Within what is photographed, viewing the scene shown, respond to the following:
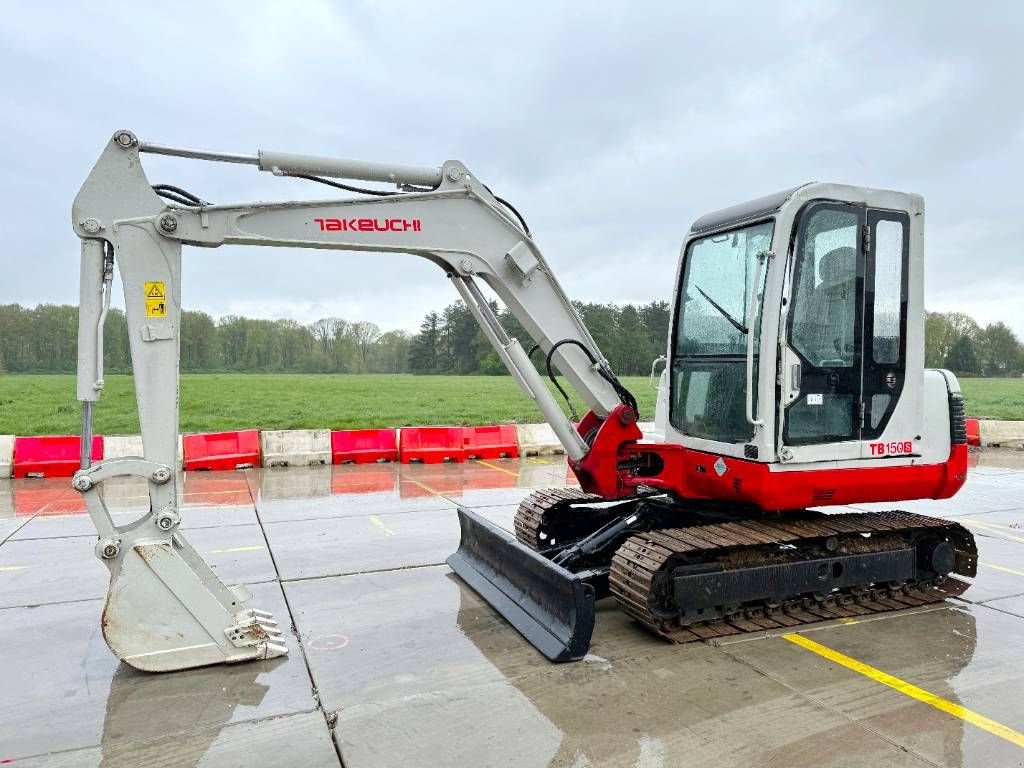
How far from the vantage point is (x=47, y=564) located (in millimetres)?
7992

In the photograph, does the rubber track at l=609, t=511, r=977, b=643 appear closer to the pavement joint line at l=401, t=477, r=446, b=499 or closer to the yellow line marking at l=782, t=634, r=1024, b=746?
the yellow line marking at l=782, t=634, r=1024, b=746

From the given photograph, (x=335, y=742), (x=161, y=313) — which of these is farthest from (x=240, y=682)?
(x=161, y=313)

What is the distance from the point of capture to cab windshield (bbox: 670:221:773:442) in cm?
613

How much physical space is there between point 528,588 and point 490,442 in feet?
33.8

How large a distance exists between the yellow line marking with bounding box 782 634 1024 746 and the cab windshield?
1.58 m

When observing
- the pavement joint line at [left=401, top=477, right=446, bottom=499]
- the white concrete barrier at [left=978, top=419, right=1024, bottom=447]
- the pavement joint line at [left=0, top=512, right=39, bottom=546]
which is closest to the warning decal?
the pavement joint line at [left=0, top=512, right=39, bottom=546]

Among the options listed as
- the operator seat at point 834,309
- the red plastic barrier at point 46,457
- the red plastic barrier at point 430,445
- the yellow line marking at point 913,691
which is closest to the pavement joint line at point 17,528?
the red plastic barrier at point 46,457

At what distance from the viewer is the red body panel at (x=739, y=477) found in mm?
5988

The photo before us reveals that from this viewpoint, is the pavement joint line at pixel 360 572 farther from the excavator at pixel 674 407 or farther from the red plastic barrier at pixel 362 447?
the red plastic barrier at pixel 362 447

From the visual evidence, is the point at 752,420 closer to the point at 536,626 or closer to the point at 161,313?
the point at 536,626

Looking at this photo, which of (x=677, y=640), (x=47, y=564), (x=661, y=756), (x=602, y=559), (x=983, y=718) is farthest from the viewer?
(x=47, y=564)

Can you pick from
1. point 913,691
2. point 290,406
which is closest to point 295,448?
point 913,691

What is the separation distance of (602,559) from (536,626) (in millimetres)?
1140

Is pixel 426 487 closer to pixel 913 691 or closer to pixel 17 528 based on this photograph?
pixel 17 528
